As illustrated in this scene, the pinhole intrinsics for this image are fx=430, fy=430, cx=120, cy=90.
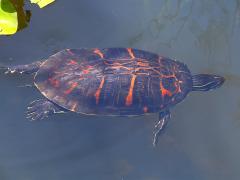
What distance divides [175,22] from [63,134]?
1.78 m

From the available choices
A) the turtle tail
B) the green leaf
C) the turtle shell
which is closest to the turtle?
the turtle shell

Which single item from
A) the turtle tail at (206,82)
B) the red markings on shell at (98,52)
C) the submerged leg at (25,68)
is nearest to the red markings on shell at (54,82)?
the submerged leg at (25,68)

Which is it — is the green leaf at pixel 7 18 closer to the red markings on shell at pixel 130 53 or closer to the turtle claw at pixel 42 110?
the turtle claw at pixel 42 110

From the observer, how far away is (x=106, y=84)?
362cm

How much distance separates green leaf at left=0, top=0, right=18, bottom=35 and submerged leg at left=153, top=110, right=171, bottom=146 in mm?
1463

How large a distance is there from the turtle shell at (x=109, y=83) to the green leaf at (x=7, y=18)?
0.41 m

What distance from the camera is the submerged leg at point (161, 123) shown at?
3.71m

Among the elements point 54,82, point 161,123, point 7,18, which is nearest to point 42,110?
point 54,82

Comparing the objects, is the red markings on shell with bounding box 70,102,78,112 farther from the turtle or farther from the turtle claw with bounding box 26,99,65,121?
the turtle claw with bounding box 26,99,65,121

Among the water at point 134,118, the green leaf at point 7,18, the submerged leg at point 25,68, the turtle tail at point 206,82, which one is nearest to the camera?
the water at point 134,118

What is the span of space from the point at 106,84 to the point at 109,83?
0.09 ft

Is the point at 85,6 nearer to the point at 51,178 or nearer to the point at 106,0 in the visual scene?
the point at 106,0

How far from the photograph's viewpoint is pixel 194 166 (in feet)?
11.8

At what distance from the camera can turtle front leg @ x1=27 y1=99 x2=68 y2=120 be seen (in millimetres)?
3639
